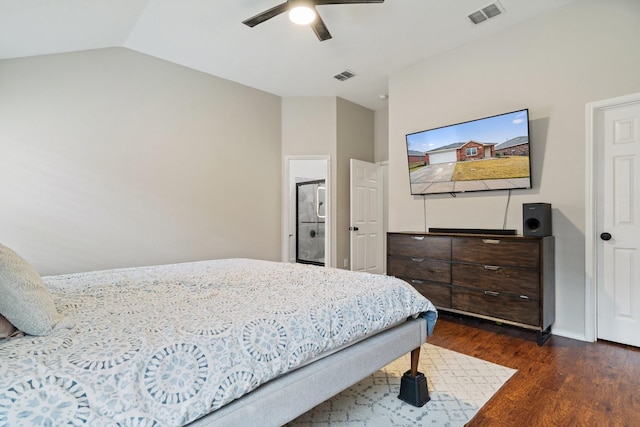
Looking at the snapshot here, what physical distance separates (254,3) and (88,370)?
10.2 feet

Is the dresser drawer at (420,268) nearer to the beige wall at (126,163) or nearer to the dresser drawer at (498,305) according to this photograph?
the dresser drawer at (498,305)

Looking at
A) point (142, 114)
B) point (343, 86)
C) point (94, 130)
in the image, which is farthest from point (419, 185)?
point (94, 130)

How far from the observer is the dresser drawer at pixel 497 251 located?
2831 millimetres

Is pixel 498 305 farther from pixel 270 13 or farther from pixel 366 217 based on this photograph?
pixel 270 13

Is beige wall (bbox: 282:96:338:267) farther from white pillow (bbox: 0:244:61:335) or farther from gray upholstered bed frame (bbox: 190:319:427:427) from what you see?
white pillow (bbox: 0:244:61:335)

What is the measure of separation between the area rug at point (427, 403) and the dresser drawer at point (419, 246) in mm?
1139

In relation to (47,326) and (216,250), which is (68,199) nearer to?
(216,250)

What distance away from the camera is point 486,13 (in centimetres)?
316

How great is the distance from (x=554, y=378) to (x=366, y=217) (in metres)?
3.53

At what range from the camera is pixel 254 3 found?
297 centimetres

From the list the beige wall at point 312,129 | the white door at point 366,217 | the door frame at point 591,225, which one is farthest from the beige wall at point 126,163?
the door frame at point 591,225

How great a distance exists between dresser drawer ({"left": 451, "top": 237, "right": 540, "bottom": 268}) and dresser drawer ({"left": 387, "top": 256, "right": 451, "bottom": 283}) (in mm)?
178

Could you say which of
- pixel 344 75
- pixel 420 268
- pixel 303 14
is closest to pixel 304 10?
pixel 303 14

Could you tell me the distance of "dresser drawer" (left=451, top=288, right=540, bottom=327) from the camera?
2826mm
